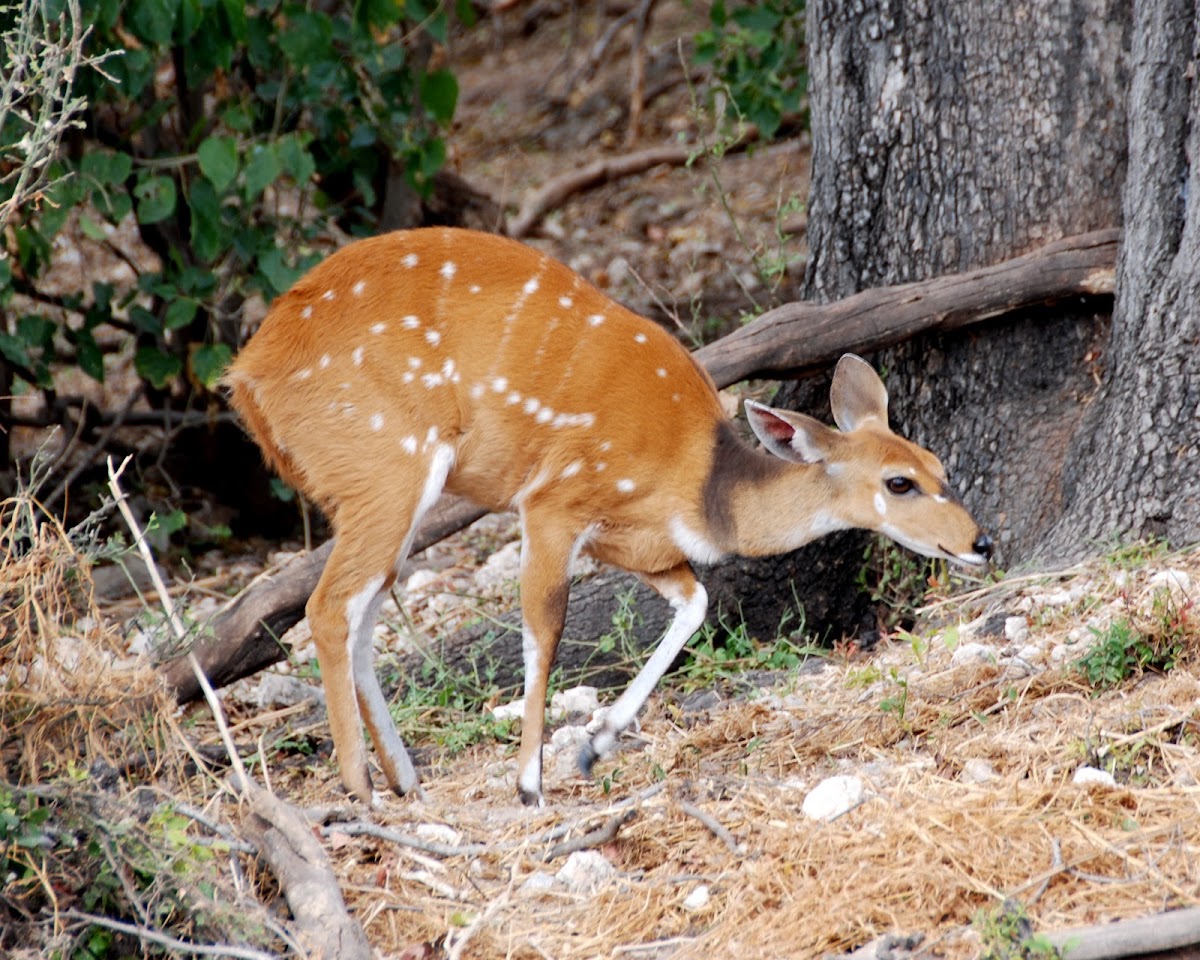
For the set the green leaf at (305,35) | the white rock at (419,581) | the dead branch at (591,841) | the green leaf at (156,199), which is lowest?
the white rock at (419,581)

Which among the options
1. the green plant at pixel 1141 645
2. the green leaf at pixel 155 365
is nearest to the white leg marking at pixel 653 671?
the green plant at pixel 1141 645

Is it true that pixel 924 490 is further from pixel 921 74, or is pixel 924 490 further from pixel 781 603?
pixel 921 74

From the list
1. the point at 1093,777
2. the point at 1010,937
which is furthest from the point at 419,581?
the point at 1010,937

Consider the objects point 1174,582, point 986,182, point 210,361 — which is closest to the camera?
point 1174,582

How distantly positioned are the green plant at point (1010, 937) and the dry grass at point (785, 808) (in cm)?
6

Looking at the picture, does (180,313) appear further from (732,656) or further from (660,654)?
(660,654)

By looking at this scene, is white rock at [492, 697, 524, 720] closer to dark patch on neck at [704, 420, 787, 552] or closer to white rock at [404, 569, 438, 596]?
dark patch on neck at [704, 420, 787, 552]

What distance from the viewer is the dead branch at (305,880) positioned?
3521 millimetres

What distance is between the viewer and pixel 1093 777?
384 centimetres

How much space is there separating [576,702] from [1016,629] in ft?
5.25

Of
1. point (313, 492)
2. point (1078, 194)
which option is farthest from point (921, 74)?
point (313, 492)

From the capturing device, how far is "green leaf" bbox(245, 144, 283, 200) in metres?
6.55

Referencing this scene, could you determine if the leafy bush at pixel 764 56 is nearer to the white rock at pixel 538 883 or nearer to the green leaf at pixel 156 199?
the green leaf at pixel 156 199

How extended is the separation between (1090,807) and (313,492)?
258cm
